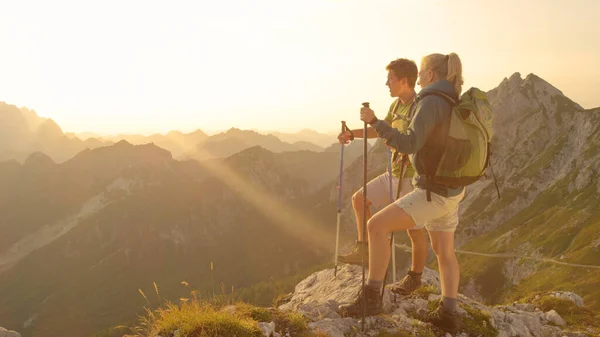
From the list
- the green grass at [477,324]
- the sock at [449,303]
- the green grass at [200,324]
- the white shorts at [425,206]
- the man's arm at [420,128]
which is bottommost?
the green grass at [477,324]

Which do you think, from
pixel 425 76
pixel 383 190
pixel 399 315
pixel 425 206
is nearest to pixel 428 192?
pixel 425 206

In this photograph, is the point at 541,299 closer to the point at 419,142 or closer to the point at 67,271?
the point at 419,142

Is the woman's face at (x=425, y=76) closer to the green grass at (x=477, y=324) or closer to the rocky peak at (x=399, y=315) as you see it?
the rocky peak at (x=399, y=315)

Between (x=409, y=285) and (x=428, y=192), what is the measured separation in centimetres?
431

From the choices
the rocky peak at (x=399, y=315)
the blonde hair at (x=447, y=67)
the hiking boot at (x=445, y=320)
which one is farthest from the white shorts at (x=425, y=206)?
the rocky peak at (x=399, y=315)

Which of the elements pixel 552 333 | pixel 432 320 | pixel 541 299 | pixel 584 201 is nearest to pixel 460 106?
pixel 432 320

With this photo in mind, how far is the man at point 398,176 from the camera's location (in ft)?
23.7

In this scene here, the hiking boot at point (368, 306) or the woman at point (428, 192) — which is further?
the hiking boot at point (368, 306)

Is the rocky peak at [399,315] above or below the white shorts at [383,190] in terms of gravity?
below

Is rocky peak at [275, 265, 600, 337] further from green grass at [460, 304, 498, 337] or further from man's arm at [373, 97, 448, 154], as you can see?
man's arm at [373, 97, 448, 154]

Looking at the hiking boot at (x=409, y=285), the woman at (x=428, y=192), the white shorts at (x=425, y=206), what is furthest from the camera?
the hiking boot at (x=409, y=285)

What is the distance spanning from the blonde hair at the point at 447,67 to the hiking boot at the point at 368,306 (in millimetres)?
4124

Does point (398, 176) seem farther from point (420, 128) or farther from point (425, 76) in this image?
point (420, 128)

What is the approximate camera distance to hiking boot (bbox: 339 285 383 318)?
7367 millimetres
